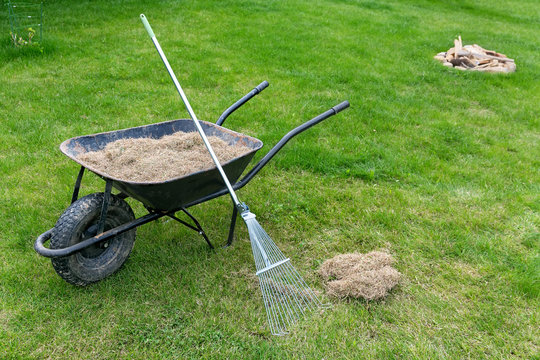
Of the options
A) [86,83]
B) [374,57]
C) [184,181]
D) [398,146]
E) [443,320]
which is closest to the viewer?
[184,181]

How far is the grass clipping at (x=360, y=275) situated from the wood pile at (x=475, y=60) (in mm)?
5414

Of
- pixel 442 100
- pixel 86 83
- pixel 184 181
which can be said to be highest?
pixel 184 181

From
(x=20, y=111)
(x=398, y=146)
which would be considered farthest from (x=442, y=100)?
(x=20, y=111)

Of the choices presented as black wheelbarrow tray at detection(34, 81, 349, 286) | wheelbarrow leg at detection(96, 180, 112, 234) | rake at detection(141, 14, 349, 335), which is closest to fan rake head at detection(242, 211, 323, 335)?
rake at detection(141, 14, 349, 335)

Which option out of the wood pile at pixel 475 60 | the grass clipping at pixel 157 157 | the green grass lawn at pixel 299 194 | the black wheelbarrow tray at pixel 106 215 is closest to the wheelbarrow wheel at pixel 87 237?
the black wheelbarrow tray at pixel 106 215

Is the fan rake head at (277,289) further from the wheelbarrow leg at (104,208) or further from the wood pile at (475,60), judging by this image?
the wood pile at (475,60)

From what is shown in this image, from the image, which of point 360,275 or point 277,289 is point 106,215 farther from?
point 360,275

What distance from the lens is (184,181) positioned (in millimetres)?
2533

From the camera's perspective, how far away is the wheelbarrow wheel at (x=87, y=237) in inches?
101

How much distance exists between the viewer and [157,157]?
3023 millimetres

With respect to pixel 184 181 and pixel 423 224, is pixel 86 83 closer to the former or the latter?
pixel 184 181

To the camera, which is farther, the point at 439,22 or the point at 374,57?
the point at 439,22

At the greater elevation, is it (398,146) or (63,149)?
(63,149)

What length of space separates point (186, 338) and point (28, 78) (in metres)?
5.26
